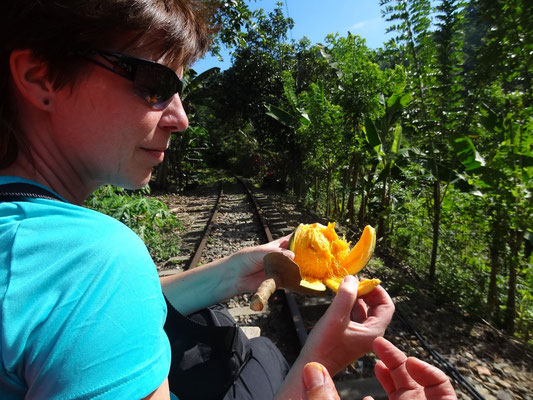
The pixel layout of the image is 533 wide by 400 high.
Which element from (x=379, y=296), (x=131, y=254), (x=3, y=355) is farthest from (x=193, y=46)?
(x=379, y=296)

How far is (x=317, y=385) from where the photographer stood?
3.29ft

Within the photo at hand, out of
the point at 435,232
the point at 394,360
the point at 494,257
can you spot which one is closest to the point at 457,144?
the point at 435,232

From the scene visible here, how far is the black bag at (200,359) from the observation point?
5.14ft

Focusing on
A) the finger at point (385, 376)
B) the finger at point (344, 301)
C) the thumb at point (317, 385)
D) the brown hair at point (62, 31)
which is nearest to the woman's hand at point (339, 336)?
the finger at point (344, 301)

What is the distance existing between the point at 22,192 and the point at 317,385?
1.00m

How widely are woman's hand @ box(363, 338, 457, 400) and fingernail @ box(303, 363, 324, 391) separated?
0.80ft

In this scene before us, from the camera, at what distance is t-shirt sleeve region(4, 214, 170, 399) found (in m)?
0.60

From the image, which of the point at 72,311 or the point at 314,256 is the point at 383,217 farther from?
the point at 72,311

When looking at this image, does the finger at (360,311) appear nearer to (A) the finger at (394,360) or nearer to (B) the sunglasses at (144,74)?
(A) the finger at (394,360)

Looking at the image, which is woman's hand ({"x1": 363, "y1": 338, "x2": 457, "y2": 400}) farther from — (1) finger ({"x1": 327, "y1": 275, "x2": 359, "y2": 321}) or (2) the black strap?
(2) the black strap

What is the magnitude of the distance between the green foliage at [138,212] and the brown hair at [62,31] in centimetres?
413

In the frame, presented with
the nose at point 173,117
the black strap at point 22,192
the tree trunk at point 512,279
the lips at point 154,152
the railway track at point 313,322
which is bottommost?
the railway track at point 313,322

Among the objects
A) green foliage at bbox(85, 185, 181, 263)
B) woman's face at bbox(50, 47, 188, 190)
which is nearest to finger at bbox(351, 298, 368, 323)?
woman's face at bbox(50, 47, 188, 190)

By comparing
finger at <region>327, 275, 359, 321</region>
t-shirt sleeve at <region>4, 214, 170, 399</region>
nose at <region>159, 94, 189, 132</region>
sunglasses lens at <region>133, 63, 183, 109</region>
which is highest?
sunglasses lens at <region>133, 63, 183, 109</region>
